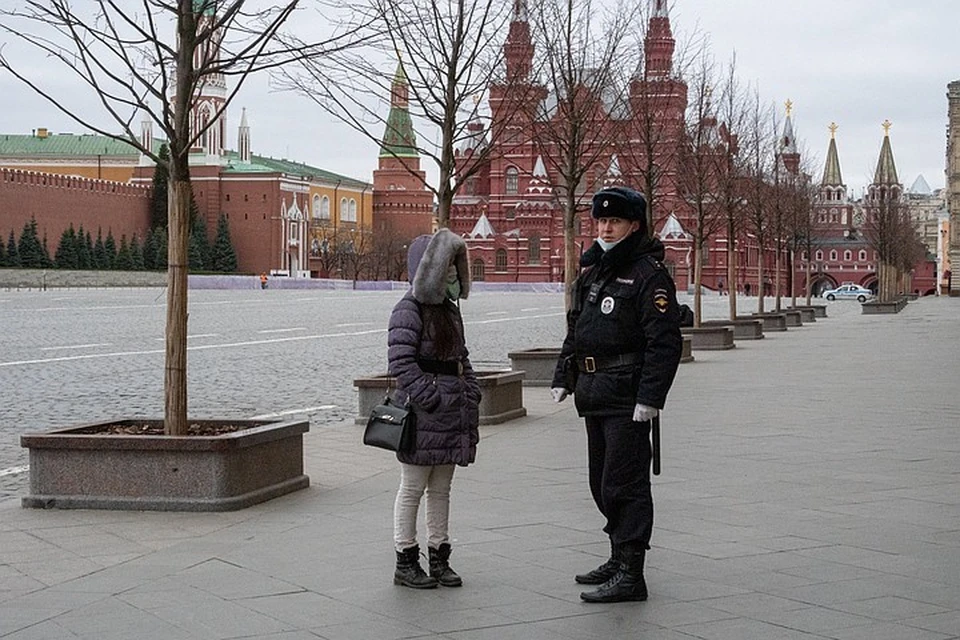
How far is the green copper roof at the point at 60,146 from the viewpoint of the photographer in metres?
146

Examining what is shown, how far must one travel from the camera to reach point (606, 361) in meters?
6.28

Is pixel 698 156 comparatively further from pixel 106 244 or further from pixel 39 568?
A: pixel 106 244

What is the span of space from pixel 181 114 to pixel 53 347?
16764mm

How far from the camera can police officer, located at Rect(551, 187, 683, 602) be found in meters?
6.18

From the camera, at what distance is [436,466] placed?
21.6 feet

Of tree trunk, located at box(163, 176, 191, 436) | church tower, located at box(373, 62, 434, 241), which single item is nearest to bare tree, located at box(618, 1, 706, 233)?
tree trunk, located at box(163, 176, 191, 436)

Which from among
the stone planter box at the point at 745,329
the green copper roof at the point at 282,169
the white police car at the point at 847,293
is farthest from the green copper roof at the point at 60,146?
the stone planter box at the point at 745,329

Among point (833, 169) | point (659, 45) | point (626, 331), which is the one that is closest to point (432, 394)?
point (626, 331)

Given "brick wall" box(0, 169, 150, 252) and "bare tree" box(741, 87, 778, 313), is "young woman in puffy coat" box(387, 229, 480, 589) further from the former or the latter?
"brick wall" box(0, 169, 150, 252)

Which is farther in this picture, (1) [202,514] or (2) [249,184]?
(2) [249,184]

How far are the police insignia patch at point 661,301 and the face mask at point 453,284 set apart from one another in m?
0.97

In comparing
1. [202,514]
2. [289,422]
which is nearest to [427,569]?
[202,514]

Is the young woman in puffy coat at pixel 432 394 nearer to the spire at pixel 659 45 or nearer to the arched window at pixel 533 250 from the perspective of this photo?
the spire at pixel 659 45

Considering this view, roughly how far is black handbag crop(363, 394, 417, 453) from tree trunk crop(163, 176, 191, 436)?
8.21 feet
